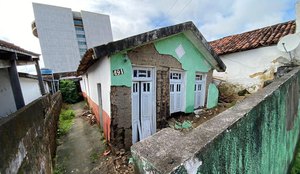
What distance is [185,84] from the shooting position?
7.25 metres

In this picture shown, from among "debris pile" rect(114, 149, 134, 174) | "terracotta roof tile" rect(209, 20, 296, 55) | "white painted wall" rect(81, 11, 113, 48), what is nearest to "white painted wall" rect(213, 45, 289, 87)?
"terracotta roof tile" rect(209, 20, 296, 55)

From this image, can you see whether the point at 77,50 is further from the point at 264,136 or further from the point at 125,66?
the point at 264,136

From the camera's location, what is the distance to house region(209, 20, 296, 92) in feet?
30.7

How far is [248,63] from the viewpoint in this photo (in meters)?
10.4

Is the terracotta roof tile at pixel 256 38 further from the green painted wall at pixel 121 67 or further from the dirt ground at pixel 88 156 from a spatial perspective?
the dirt ground at pixel 88 156

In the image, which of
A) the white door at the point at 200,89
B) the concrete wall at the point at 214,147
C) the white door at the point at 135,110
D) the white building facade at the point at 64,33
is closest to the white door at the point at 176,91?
the white door at the point at 200,89

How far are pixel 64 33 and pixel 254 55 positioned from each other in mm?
26841

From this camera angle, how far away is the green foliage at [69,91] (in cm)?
1897

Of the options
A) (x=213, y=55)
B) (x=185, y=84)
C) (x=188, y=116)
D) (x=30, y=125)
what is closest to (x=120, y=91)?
(x=30, y=125)

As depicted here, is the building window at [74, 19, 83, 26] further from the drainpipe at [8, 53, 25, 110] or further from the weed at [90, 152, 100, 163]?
the weed at [90, 152, 100, 163]

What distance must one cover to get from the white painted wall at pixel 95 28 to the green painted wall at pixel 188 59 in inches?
956

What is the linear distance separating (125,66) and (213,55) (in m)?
4.74

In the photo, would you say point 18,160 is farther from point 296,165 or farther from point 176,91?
point 296,165

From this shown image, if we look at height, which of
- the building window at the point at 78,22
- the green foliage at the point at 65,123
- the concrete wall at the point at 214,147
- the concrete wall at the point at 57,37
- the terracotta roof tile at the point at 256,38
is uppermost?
the building window at the point at 78,22
